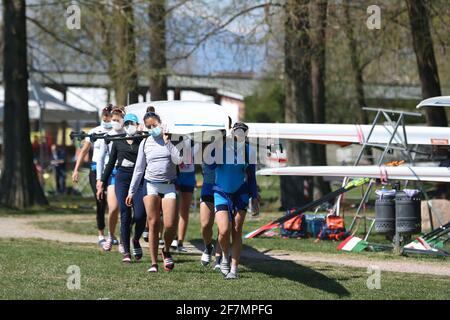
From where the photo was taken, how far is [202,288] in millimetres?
10328

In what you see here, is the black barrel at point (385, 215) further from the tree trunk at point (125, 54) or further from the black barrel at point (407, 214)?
the tree trunk at point (125, 54)

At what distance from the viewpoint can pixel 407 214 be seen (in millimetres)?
13711

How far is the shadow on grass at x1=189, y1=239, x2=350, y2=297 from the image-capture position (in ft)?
34.5

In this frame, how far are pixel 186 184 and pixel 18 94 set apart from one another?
34.0 ft

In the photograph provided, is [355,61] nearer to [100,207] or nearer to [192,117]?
[100,207]

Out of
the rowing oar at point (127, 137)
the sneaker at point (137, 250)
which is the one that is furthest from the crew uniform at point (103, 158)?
the sneaker at point (137, 250)

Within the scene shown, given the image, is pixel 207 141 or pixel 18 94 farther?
pixel 18 94

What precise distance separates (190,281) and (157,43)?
13378 mm

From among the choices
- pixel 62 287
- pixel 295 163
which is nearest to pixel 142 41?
pixel 295 163

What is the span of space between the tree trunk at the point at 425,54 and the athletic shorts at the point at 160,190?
1066 centimetres

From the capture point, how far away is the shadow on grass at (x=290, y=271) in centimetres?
1051
